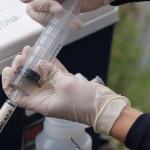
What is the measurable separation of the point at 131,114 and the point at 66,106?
0.12 meters

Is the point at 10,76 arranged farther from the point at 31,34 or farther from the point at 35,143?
the point at 35,143

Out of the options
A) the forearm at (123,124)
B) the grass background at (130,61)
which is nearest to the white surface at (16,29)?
the forearm at (123,124)

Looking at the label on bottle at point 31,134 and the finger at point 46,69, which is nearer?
the finger at point 46,69

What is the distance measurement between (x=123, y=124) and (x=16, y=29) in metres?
0.32

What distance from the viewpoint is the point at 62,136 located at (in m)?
1.08

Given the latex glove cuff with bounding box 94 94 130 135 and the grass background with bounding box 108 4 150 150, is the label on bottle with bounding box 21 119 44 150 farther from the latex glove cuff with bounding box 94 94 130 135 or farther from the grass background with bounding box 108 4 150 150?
the grass background with bounding box 108 4 150 150

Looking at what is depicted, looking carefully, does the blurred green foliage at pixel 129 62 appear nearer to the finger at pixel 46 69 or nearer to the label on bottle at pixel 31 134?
the label on bottle at pixel 31 134

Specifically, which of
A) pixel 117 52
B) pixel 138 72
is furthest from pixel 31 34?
pixel 138 72

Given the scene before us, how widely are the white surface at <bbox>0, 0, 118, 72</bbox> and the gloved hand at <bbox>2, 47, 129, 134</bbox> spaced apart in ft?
0.40

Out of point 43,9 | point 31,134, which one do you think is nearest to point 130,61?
point 31,134

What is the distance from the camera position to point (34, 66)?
0.93 m

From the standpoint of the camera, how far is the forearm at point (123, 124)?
92cm

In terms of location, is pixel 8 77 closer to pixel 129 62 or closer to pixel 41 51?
pixel 41 51

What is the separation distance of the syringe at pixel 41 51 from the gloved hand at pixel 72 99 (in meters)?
0.01
